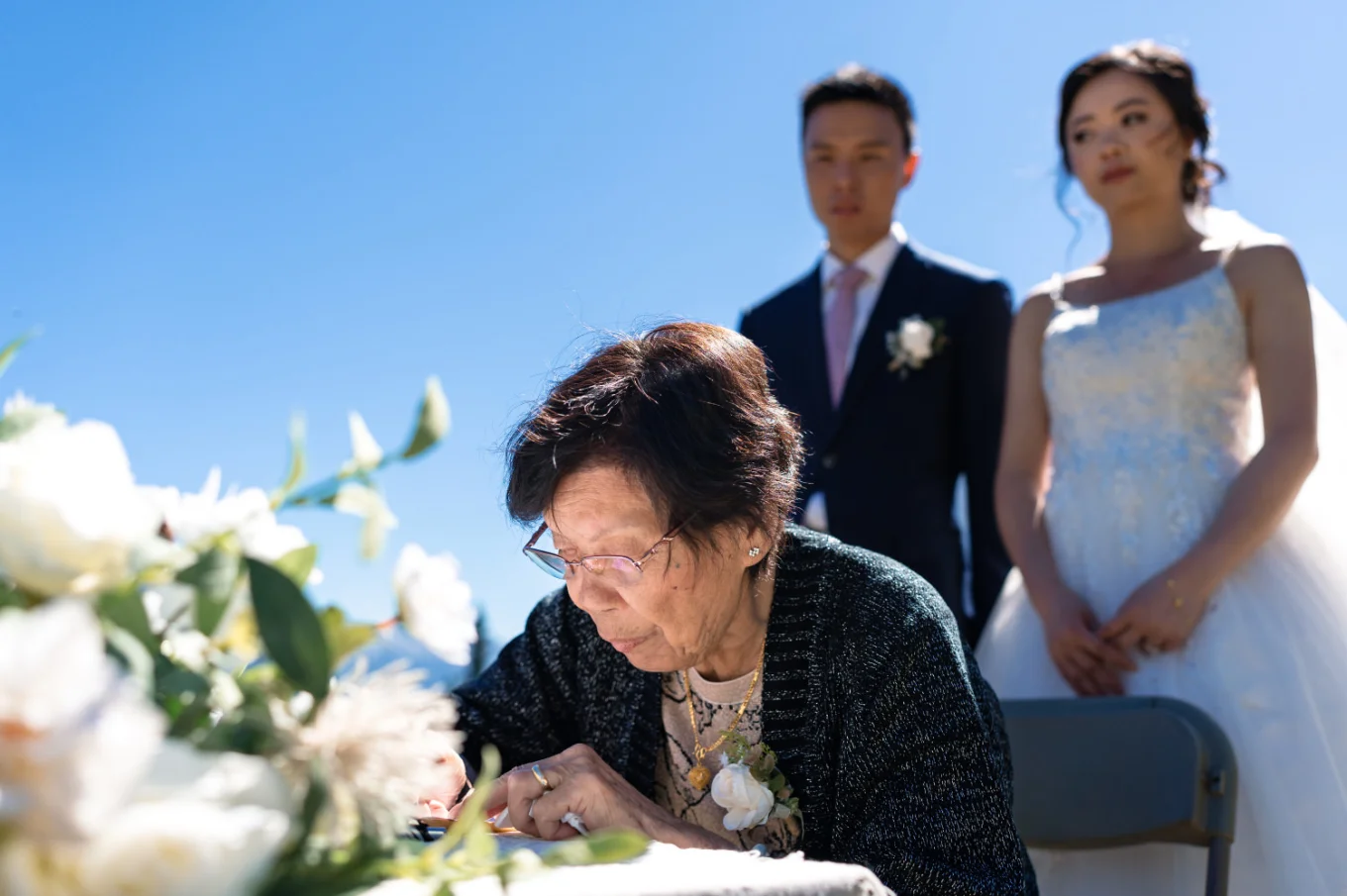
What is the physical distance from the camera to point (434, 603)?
65 cm

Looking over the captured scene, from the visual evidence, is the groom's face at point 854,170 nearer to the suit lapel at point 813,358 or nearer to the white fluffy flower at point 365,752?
the suit lapel at point 813,358

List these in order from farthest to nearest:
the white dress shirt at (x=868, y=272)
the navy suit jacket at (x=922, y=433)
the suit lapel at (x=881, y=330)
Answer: the white dress shirt at (x=868, y=272), the suit lapel at (x=881, y=330), the navy suit jacket at (x=922, y=433)

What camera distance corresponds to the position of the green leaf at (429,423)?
62 cm

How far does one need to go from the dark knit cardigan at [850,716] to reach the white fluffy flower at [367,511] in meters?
1.05

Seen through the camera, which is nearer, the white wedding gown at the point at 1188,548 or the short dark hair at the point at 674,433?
the short dark hair at the point at 674,433

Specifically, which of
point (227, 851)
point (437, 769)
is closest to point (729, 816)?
point (437, 769)

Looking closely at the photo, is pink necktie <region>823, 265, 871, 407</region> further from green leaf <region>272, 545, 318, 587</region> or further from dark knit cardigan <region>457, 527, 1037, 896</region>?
green leaf <region>272, 545, 318, 587</region>

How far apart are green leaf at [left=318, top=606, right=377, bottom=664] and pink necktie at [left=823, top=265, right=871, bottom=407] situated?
334 centimetres

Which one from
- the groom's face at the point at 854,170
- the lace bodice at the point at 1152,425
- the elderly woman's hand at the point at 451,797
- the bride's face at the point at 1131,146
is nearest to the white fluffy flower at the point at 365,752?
the elderly woman's hand at the point at 451,797

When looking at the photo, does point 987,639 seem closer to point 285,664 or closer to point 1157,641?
point 1157,641

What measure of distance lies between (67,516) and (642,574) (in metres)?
1.28

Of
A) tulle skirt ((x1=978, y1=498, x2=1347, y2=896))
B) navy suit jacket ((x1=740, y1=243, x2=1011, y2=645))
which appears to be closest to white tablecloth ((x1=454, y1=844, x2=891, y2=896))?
tulle skirt ((x1=978, y1=498, x2=1347, y2=896))

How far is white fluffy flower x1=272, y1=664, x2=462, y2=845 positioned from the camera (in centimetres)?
56

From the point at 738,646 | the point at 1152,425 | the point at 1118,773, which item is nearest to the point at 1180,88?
the point at 1152,425
